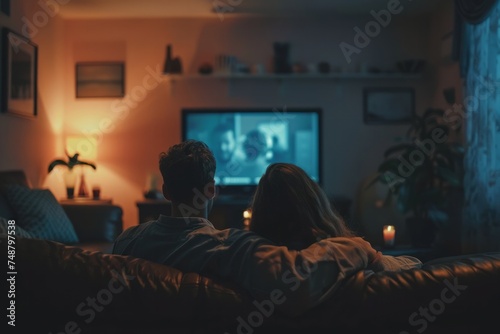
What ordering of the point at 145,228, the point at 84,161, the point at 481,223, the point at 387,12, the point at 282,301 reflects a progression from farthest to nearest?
the point at 387,12
the point at 84,161
the point at 481,223
the point at 145,228
the point at 282,301

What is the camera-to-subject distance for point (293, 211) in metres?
1.29

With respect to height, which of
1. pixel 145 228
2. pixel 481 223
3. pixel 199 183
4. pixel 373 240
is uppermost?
pixel 199 183

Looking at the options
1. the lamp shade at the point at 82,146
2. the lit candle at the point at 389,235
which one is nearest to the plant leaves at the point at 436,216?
the lit candle at the point at 389,235

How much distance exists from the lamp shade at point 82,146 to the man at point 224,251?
3667 mm

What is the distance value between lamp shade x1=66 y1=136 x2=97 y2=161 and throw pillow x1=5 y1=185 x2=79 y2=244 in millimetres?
1408

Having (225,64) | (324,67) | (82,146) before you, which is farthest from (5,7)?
(324,67)

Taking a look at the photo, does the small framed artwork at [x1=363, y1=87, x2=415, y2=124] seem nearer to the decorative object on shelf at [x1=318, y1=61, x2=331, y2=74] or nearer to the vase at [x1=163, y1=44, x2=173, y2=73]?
the decorative object on shelf at [x1=318, y1=61, x2=331, y2=74]

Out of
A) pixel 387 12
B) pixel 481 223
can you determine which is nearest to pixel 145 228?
pixel 481 223

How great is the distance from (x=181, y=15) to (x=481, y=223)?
314 centimetres

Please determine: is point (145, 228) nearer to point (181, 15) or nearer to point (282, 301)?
point (282, 301)

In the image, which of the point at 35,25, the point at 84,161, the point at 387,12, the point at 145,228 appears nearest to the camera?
the point at 145,228

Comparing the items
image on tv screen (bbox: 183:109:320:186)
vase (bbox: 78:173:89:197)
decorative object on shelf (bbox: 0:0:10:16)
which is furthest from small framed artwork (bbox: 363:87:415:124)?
decorative object on shelf (bbox: 0:0:10:16)

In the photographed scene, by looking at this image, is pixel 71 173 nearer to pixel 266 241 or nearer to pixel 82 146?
pixel 82 146

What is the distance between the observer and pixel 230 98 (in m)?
5.29
